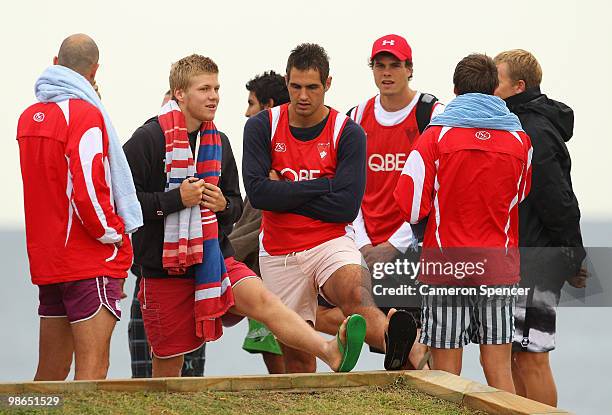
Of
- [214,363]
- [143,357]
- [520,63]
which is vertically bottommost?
[214,363]

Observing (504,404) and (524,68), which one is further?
(524,68)

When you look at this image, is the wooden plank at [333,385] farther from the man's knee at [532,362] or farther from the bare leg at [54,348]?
the man's knee at [532,362]

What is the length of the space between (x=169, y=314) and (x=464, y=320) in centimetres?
155

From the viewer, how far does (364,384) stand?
603 cm

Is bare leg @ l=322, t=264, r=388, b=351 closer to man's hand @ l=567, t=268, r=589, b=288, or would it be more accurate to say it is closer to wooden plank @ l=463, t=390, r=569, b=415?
man's hand @ l=567, t=268, r=589, b=288

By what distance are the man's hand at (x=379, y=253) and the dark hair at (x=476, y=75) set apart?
1051 millimetres

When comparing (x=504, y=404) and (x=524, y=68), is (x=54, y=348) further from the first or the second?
(x=524, y=68)

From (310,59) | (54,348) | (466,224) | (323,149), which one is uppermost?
(310,59)

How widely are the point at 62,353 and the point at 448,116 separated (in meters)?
2.21

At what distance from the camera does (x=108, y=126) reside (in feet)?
20.0

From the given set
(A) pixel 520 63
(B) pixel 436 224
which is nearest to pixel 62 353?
(B) pixel 436 224

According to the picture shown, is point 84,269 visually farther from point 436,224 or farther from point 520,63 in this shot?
point 520,63

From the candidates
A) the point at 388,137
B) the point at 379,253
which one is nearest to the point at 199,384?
the point at 379,253

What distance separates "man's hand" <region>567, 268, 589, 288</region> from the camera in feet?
23.5
